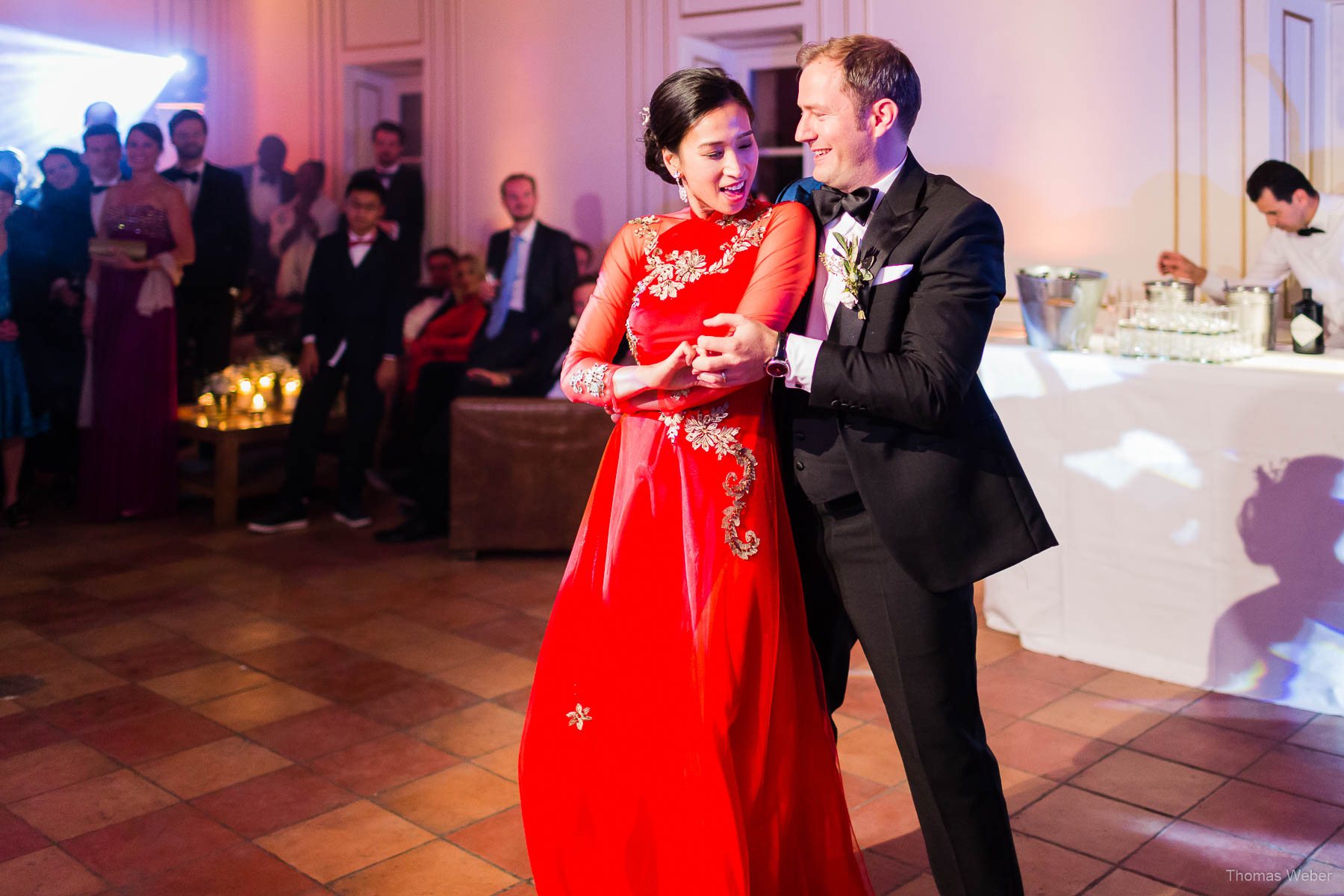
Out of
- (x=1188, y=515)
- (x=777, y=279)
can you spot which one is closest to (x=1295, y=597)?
(x=1188, y=515)

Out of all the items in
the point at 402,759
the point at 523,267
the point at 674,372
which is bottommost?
the point at 402,759

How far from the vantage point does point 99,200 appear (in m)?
6.25

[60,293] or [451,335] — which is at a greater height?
[60,293]

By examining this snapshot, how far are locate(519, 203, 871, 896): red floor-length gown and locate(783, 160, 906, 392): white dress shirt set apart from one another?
5 centimetres

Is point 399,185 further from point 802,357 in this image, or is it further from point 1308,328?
point 802,357

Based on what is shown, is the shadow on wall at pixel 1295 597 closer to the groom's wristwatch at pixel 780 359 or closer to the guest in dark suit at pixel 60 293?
the groom's wristwatch at pixel 780 359

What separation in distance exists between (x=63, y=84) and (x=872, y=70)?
285 inches

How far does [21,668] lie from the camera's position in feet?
12.1

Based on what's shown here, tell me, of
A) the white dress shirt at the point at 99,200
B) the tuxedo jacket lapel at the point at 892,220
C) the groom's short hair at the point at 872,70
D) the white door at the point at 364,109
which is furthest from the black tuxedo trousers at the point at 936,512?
the white door at the point at 364,109

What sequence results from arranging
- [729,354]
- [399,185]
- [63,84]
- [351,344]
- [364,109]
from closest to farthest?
[729,354] < [351,344] < [399,185] < [63,84] < [364,109]

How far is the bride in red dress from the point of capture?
1.89 meters

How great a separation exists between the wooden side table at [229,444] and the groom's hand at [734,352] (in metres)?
4.33

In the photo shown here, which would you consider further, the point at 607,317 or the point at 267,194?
the point at 267,194

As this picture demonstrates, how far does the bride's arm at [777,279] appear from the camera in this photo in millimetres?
1844
